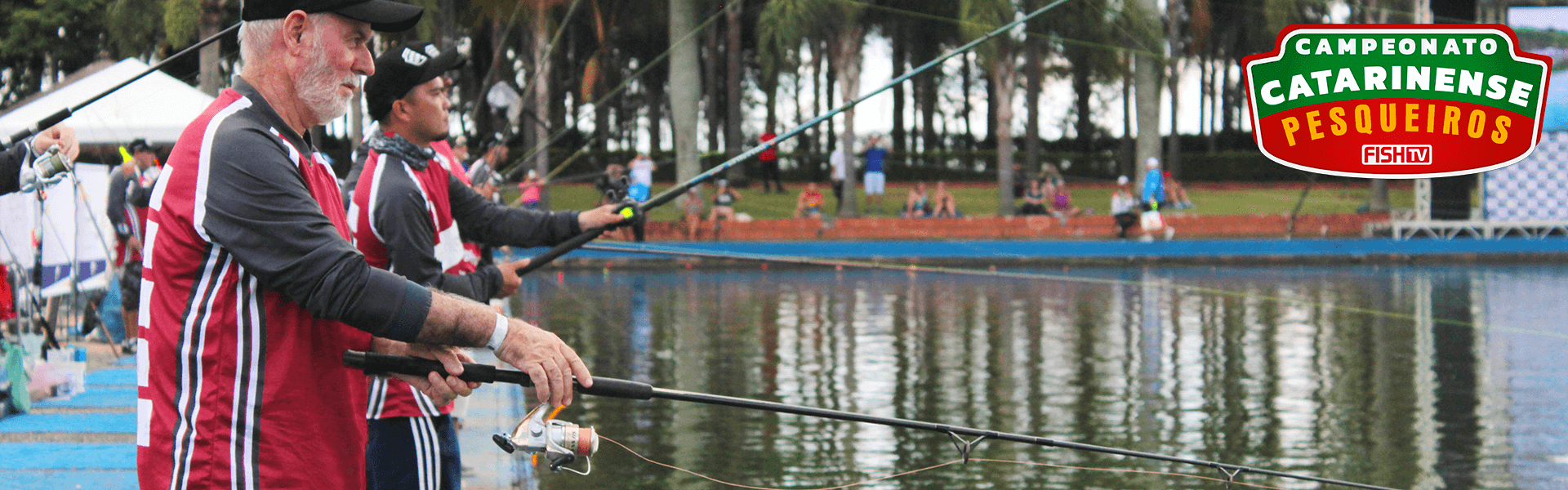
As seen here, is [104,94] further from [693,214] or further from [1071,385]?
[693,214]

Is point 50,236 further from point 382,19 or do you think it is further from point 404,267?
point 382,19

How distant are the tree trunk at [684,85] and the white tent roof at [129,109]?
767 centimetres

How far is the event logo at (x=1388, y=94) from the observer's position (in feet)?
26.5

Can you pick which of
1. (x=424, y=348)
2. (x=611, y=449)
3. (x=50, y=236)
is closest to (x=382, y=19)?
(x=424, y=348)

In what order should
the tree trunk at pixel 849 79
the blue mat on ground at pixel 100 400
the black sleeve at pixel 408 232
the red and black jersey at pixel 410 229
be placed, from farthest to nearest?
the tree trunk at pixel 849 79 < the blue mat on ground at pixel 100 400 < the black sleeve at pixel 408 232 < the red and black jersey at pixel 410 229

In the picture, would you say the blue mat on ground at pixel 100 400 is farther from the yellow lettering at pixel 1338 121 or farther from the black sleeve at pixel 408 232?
the yellow lettering at pixel 1338 121

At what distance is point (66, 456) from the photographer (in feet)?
19.5

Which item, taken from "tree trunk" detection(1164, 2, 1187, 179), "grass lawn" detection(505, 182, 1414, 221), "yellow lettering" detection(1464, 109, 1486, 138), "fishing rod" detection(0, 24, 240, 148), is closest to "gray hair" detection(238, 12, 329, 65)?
"fishing rod" detection(0, 24, 240, 148)

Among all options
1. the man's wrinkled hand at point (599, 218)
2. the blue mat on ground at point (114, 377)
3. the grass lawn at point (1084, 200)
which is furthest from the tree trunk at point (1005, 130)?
the man's wrinkled hand at point (599, 218)

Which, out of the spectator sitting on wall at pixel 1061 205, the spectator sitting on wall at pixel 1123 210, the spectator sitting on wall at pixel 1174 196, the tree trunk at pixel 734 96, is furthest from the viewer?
the tree trunk at pixel 734 96

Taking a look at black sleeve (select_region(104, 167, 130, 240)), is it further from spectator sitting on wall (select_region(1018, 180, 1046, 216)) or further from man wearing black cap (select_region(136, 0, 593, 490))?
spectator sitting on wall (select_region(1018, 180, 1046, 216))

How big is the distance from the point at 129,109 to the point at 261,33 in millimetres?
11364

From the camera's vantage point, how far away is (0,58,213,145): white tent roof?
37.5 ft

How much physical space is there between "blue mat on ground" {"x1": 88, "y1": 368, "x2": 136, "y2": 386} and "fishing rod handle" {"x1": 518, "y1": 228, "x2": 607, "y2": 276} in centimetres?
431
